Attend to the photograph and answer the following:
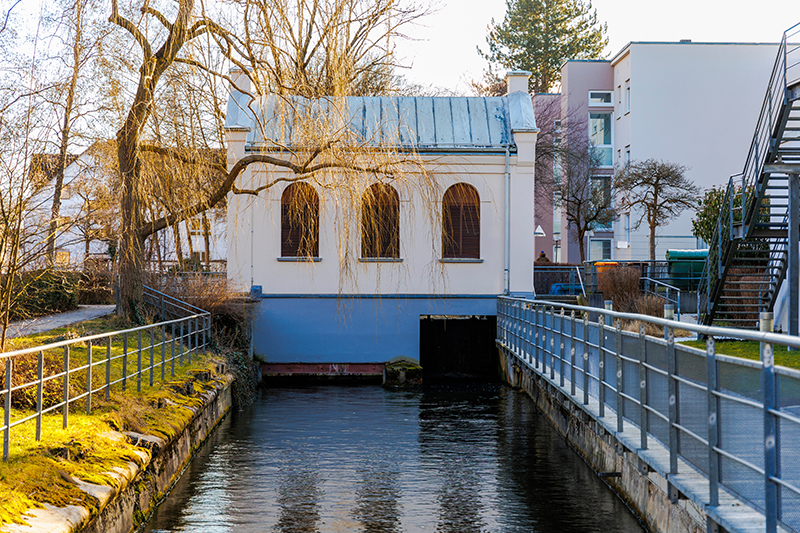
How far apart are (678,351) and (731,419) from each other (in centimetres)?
106

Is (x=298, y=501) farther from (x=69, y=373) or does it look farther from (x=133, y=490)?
(x=69, y=373)

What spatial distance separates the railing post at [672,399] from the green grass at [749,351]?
6395mm

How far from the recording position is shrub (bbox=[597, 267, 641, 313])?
23859 mm

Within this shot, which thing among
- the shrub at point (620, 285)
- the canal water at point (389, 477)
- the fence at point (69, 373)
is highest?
the shrub at point (620, 285)

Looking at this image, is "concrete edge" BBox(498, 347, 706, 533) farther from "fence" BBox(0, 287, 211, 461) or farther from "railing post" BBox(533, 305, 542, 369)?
"fence" BBox(0, 287, 211, 461)

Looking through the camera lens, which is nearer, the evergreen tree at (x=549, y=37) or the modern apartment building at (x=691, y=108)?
the modern apartment building at (x=691, y=108)

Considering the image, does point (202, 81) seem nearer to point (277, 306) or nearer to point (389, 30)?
point (389, 30)

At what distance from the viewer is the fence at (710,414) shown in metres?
4.48

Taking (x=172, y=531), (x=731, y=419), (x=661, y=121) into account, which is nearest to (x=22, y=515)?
(x=172, y=531)

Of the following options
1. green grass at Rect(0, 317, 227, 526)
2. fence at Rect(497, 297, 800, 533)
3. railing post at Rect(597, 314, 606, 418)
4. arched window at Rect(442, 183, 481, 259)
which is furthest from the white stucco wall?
railing post at Rect(597, 314, 606, 418)

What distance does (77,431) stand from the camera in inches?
302

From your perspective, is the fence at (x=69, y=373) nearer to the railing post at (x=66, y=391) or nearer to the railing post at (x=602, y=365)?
the railing post at (x=66, y=391)

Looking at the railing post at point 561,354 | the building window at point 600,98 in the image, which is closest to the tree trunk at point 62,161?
the railing post at point 561,354

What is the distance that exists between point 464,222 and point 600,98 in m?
25.2
